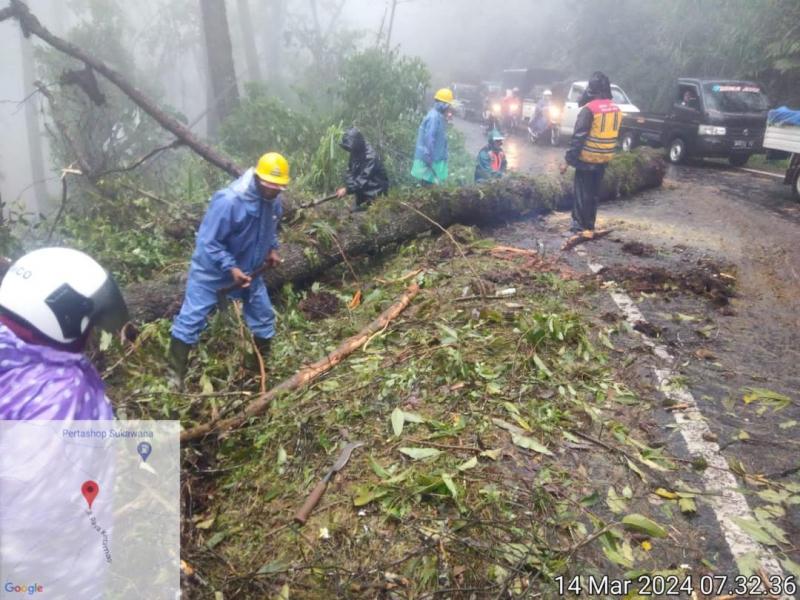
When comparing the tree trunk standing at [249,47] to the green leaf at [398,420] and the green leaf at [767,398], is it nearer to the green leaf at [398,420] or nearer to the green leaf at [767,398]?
the green leaf at [398,420]

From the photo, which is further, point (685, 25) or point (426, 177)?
point (685, 25)

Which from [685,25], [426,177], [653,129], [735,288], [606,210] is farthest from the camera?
[685,25]


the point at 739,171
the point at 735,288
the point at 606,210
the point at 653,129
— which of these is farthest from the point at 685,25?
the point at 735,288

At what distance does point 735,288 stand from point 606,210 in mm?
4232

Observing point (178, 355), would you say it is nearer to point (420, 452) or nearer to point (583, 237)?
point (420, 452)

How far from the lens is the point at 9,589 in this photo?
1757 mm

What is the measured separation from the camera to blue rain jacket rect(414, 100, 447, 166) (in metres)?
8.39

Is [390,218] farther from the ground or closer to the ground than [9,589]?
closer to the ground

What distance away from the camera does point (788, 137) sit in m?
9.86

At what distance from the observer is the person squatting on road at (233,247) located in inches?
179

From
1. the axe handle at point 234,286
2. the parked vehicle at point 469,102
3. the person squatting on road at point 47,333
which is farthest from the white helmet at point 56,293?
the parked vehicle at point 469,102

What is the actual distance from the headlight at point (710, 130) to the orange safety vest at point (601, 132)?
7.51 metres

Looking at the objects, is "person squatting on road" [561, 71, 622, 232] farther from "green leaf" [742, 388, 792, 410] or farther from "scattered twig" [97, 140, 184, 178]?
"scattered twig" [97, 140, 184, 178]

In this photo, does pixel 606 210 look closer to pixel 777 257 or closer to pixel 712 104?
pixel 777 257
